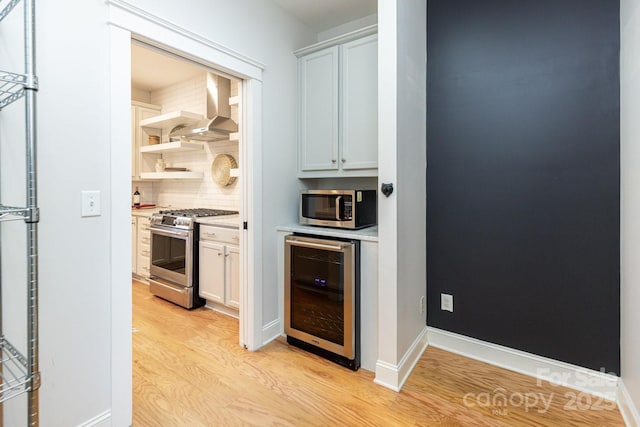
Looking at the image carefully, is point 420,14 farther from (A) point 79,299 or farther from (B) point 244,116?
(A) point 79,299

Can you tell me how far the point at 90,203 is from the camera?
1.53 meters

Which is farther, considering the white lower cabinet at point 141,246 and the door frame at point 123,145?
the white lower cabinet at point 141,246

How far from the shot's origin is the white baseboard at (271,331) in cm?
256

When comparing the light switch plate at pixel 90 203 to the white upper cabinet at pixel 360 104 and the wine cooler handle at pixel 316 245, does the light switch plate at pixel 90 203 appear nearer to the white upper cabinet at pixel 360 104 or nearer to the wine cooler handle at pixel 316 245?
the wine cooler handle at pixel 316 245

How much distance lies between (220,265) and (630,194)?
3.01 metres

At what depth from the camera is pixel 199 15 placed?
6.49ft

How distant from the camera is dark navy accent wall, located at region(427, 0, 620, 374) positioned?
1.91 meters

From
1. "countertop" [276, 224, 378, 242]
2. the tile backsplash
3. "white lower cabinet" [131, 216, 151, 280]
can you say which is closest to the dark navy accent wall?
"countertop" [276, 224, 378, 242]

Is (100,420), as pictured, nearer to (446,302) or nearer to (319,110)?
(446,302)

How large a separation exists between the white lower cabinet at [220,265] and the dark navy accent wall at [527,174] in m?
1.72

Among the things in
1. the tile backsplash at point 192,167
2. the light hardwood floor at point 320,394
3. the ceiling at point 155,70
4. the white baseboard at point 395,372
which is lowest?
the light hardwood floor at point 320,394

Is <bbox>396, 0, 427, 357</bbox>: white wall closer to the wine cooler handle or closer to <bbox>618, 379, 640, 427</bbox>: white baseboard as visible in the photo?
the wine cooler handle

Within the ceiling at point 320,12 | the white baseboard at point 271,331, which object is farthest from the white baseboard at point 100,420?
the ceiling at point 320,12

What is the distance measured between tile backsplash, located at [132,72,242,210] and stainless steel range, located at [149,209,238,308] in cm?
60
